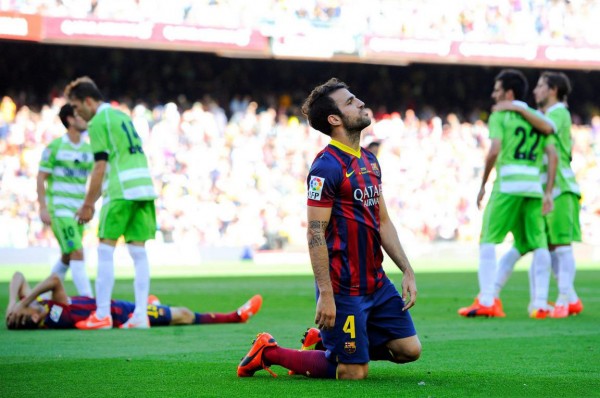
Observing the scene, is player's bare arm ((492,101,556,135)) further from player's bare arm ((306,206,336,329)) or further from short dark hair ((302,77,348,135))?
player's bare arm ((306,206,336,329))

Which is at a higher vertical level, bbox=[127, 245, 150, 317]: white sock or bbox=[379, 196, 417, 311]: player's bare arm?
bbox=[379, 196, 417, 311]: player's bare arm

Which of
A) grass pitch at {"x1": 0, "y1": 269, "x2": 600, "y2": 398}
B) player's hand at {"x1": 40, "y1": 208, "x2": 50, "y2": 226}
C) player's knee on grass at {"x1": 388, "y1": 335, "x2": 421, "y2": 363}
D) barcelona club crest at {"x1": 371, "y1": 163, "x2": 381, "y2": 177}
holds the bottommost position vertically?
grass pitch at {"x1": 0, "y1": 269, "x2": 600, "y2": 398}

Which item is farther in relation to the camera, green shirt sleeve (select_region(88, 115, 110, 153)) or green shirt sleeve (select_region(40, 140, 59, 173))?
green shirt sleeve (select_region(40, 140, 59, 173))

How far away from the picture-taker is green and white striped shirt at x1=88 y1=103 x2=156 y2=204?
374 inches

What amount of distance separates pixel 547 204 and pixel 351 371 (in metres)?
5.17

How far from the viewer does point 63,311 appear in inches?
372

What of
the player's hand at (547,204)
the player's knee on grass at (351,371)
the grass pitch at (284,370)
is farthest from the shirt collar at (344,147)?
the player's hand at (547,204)

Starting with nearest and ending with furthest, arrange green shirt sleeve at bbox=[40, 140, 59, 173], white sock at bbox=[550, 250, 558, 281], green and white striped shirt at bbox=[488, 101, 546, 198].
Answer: green and white striped shirt at bbox=[488, 101, 546, 198]
green shirt sleeve at bbox=[40, 140, 59, 173]
white sock at bbox=[550, 250, 558, 281]

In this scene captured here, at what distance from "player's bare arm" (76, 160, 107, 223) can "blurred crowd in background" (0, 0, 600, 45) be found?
1577 centimetres

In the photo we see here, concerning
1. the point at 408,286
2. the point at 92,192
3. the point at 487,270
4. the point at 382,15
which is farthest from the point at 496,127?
the point at 382,15

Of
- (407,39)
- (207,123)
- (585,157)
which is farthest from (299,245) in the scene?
(585,157)

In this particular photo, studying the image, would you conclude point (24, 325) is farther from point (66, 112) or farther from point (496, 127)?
point (496, 127)

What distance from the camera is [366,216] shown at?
19.5 feet

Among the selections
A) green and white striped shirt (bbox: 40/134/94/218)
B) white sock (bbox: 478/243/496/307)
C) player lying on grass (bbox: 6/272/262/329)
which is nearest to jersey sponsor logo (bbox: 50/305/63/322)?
player lying on grass (bbox: 6/272/262/329)
